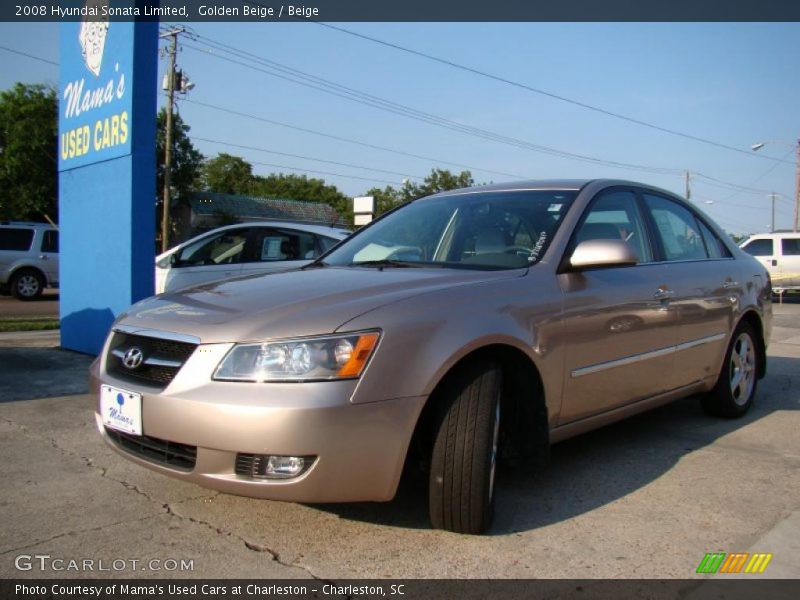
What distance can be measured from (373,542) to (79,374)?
14.3 ft

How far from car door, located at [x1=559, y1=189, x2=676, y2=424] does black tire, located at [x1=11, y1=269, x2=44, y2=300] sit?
54.9ft

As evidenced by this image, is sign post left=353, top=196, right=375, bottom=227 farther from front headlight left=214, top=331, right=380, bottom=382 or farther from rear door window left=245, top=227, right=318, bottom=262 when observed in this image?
front headlight left=214, top=331, right=380, bottom=382

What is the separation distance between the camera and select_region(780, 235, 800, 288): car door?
18953 mm

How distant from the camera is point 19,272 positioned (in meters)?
16.9

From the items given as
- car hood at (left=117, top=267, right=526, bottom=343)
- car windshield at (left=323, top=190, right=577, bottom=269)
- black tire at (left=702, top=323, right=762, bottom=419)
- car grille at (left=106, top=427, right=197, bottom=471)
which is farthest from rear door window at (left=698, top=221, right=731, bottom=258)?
car grille at (left=106, top=427, right=197, bottom=471)

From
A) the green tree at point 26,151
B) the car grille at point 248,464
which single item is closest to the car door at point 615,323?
the car grille at point 248,464

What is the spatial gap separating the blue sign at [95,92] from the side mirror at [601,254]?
475 cm

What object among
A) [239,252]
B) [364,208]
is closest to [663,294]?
[239,252]

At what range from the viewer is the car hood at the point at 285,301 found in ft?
8.16

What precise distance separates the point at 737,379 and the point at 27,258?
16.9 m

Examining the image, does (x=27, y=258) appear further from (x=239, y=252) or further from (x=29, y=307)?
(x=239, y=252)

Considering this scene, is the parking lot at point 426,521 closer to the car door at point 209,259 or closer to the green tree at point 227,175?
the car door at point 209,259

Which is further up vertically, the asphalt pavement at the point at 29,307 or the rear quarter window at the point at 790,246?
the rear quarter window at the point at 790,246

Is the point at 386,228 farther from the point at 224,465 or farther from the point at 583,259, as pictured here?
the point at 224,465
